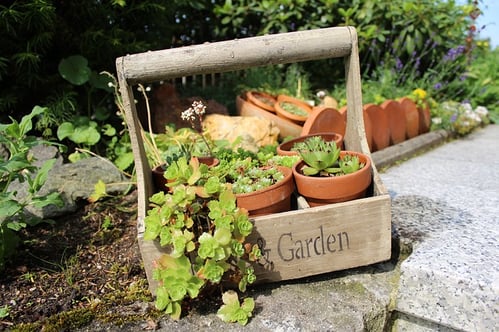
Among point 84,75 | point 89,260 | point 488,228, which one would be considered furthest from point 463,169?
point 84,75

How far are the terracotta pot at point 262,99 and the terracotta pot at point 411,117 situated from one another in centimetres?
104

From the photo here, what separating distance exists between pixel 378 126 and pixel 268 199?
1.73 meters

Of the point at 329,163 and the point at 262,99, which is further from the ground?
the point at 329,163

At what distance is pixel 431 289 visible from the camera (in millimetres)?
1270

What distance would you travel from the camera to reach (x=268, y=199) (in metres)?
1.33

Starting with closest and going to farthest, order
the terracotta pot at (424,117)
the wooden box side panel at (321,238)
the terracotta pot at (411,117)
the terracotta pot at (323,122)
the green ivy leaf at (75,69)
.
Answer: the wooden box side panel at (321,238)
the terracotta pot at (323,122)
the green ivy leaf at (75,69)
the terracotta pot at (411,117)
the terracotta pot at (424,117)

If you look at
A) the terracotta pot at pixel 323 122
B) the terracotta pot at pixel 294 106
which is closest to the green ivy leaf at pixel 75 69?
the terracotta pot at pixel 294 106

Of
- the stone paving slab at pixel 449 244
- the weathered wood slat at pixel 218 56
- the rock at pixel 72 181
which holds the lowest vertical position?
the stone paving slab at pixel 449 244

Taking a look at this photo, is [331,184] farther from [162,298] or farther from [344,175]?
[162,298]

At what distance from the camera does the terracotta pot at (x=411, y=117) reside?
3.14m

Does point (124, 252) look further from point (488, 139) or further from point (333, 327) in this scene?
point (488, 139)

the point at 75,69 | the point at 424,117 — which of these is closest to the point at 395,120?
the point at 424,117

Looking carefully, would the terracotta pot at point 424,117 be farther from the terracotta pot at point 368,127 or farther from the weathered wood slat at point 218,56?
the weathered wood slat at point 218,56

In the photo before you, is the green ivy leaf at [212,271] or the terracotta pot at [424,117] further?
the terracotta pot at [424,117]
